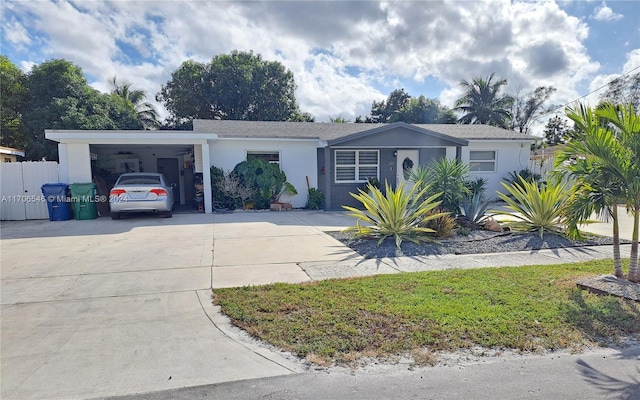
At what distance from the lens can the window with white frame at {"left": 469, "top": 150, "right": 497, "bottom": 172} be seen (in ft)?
58.1

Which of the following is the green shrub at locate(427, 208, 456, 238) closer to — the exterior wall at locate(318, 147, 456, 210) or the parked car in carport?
the exterior wall at locate(318, 147, 456, 210)

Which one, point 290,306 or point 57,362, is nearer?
point 57,362

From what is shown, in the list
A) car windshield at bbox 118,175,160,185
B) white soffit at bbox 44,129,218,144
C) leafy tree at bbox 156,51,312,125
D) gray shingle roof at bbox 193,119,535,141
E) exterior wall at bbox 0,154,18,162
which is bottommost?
car windshield at bbox 118,175,160,185

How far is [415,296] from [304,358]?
2024mm

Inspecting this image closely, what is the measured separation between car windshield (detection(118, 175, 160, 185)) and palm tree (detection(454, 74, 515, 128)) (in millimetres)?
30071

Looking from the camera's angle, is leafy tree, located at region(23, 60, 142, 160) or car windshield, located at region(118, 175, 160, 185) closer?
car windshield, located at region(118, 175, 160, 185)

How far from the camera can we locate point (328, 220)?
39.6 ft

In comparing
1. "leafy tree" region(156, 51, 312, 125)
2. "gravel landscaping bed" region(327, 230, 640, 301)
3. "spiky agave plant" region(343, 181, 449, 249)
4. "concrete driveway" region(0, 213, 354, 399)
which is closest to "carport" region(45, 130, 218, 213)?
"concrete driveway" region(0, 213, 354, 399)

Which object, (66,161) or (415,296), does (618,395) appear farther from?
(66,161)

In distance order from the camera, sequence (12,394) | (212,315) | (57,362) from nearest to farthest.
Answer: (12,394) → (57,362) → (212,315)

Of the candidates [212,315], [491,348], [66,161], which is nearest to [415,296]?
[491,348]

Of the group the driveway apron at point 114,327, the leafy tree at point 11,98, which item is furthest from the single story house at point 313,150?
the leafy tree at point 11,98

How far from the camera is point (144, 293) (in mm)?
5023

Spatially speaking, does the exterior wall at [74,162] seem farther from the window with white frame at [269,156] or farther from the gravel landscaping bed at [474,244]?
the gravel landscaping bed at [474,244]
